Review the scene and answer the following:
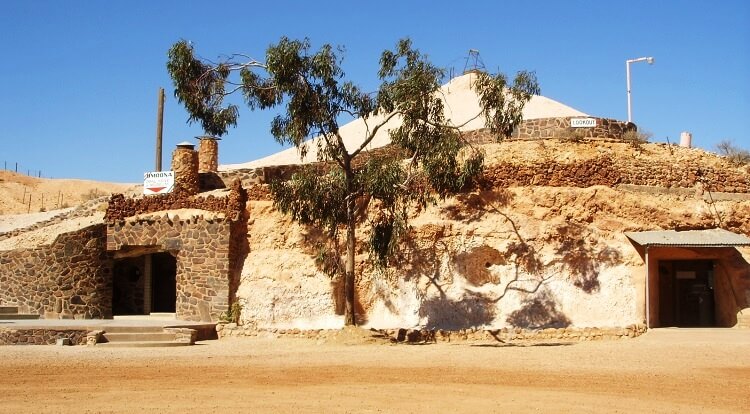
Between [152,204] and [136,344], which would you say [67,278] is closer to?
[152,204]

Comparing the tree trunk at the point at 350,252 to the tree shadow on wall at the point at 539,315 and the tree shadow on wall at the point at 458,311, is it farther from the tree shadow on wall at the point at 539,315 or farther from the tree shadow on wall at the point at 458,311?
the tree shadow on wall at the point at 539,315

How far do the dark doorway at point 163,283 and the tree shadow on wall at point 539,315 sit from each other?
12399 millimetres

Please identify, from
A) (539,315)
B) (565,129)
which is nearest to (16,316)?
(539,315)

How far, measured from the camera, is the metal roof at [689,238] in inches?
814

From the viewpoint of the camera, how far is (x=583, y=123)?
26438 millimetres

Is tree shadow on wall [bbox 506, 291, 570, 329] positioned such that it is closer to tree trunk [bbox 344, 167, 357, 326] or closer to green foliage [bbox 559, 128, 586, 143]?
tree trunk [bbox 344, 167, 357, 326]

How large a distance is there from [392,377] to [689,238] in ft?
34.7

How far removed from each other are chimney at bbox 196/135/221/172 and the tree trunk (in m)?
10.8

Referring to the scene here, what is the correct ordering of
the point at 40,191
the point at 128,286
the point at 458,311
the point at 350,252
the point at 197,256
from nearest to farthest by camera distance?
the point at 350,252
the point at 458,311
the point at 197,256
the point at 128,286
the point at 40,191

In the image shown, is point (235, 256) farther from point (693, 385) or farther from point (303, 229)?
point (693, 385)

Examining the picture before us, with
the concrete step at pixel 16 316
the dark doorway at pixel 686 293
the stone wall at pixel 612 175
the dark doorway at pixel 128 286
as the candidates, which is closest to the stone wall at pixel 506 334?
the dark doorway at pixel 686 293

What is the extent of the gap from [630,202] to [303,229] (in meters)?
8.98

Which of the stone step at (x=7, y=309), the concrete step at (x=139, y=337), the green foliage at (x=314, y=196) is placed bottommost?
the concrete step at (x=139, y=337)

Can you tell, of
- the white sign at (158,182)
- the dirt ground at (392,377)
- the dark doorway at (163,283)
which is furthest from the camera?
the dark doorway at (163,283)
